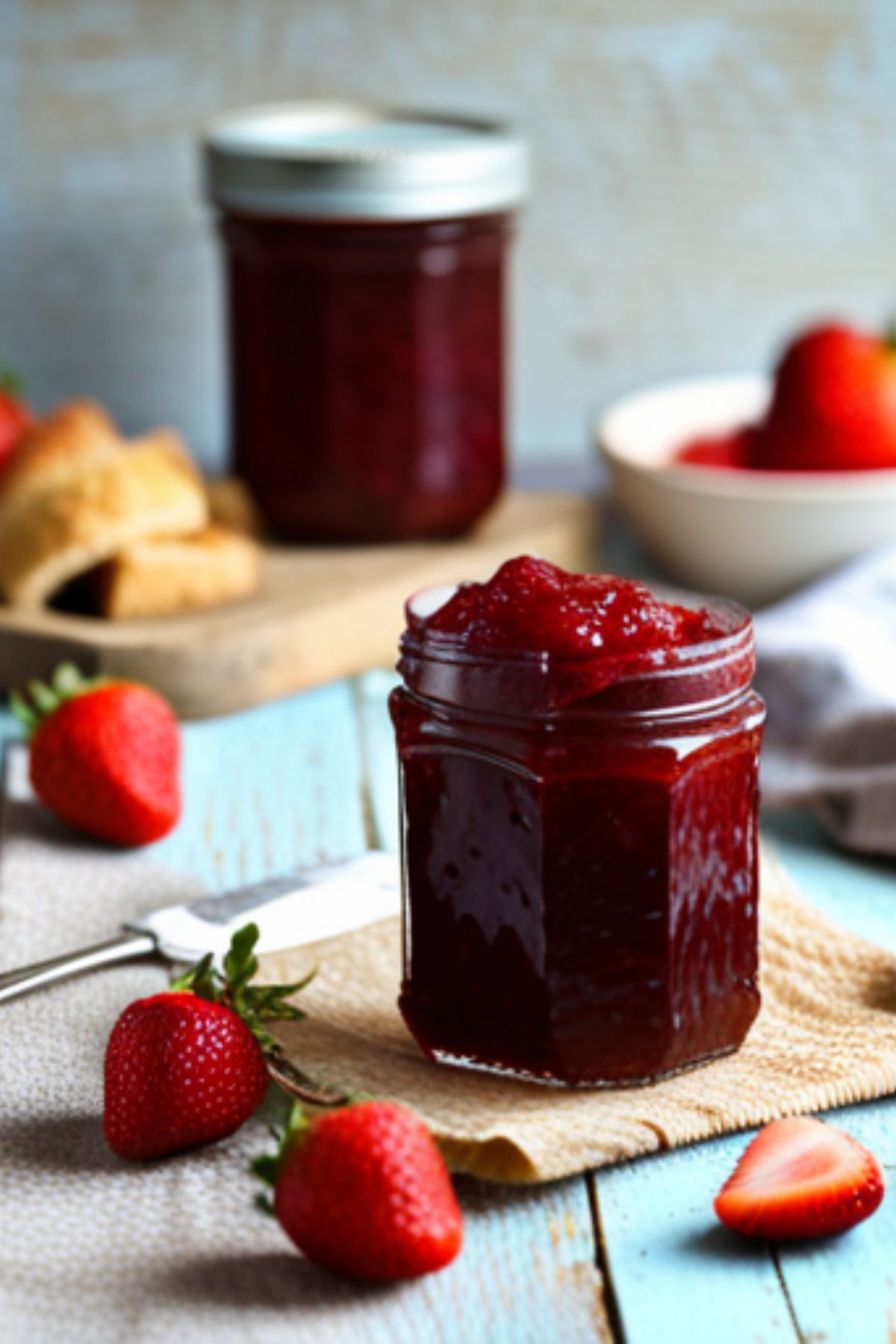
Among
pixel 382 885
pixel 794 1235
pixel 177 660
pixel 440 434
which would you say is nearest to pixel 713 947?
pixel 794 1235

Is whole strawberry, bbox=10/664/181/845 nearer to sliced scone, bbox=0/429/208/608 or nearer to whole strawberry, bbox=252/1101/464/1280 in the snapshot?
sliced scone, bbox=0/429/208/608

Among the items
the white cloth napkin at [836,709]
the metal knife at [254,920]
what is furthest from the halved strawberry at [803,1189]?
the white cloth napkin at [836,709]

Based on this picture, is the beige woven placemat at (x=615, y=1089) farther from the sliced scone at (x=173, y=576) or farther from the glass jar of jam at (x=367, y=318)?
the glass jar of jam at (x=367, y=318)

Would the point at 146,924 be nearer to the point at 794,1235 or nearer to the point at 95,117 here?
the point at 794,1235

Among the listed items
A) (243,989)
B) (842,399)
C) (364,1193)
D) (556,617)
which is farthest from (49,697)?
(842,399)

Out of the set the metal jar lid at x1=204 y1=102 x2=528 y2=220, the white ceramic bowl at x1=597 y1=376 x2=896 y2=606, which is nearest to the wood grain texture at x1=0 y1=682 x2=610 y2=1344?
the white ceramic bowl at x1=597 y1=376 x2=896 y2=606

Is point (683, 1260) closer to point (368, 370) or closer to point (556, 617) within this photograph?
point (556, 617)
